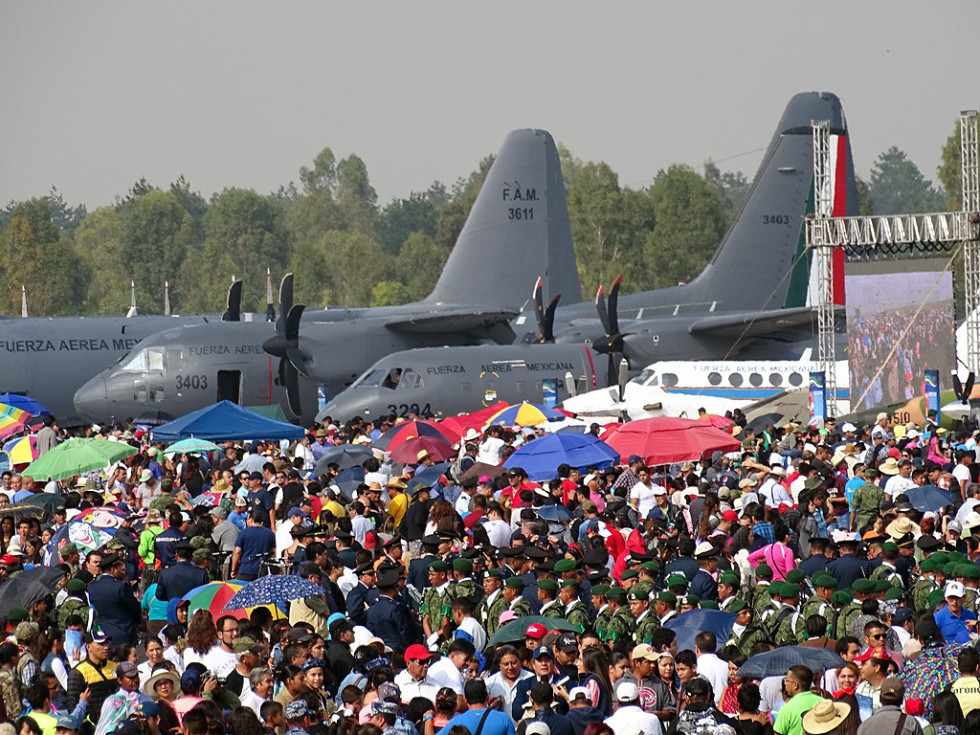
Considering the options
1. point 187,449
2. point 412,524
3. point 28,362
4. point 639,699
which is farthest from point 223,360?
point 639,699

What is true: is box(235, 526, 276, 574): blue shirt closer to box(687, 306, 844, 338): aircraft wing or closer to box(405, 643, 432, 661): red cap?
box(405, 643, 432, 661): red cap

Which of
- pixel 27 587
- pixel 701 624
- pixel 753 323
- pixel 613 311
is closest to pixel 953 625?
pixel 701 624

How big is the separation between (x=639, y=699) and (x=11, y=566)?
23.2 ft

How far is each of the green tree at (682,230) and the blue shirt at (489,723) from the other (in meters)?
98.2

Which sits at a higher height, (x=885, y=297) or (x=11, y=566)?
(x=885, y=297)

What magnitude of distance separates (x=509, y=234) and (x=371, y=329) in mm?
9913

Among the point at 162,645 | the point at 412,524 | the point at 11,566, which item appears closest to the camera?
the point at 162,645

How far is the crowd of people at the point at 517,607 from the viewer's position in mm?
8680

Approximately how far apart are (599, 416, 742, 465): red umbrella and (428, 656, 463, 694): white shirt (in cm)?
998

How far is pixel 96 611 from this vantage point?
496 inches

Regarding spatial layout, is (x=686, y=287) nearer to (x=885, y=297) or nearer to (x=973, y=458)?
(x=885, y=297)

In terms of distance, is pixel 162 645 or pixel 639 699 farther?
pixel 162 645

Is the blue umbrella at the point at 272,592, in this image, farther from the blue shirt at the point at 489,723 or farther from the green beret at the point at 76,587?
the blue shirt at the point at 489,723

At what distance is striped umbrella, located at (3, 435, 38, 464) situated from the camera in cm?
2267
